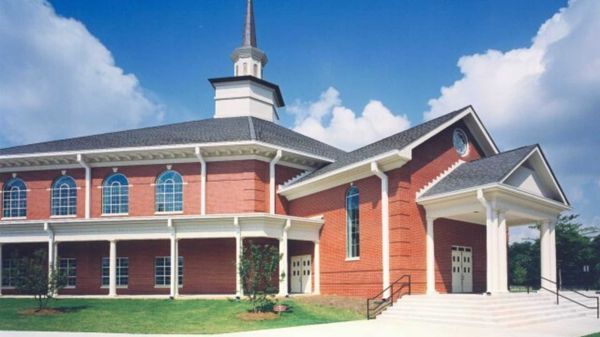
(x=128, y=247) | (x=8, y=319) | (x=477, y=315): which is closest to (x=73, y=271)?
(x=128, y=247)

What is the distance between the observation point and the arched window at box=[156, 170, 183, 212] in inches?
1078

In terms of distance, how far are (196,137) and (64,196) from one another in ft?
23.8

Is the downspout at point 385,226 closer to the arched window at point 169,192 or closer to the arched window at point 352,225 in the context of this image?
the arched window at point 352,225

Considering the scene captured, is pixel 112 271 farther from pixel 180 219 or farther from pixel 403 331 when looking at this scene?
pixel 403 331

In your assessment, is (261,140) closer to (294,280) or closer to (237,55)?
(294,280)

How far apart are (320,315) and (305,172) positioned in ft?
35.0

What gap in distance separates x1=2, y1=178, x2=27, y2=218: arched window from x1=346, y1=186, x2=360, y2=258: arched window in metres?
16.4

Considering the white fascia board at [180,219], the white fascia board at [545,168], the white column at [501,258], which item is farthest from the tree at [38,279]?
the white fascia board at [545,168]

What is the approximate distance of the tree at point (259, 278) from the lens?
63.0 ft

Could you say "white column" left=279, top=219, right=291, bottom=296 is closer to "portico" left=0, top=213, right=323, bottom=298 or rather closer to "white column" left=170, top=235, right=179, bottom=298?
"portico" left=0, top=213, right=323, bottom=298

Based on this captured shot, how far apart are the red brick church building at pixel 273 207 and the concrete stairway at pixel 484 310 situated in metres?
1.18

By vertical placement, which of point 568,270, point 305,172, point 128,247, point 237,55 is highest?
point 237,55

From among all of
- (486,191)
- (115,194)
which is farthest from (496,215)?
(115,194)

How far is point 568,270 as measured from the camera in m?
40.5
